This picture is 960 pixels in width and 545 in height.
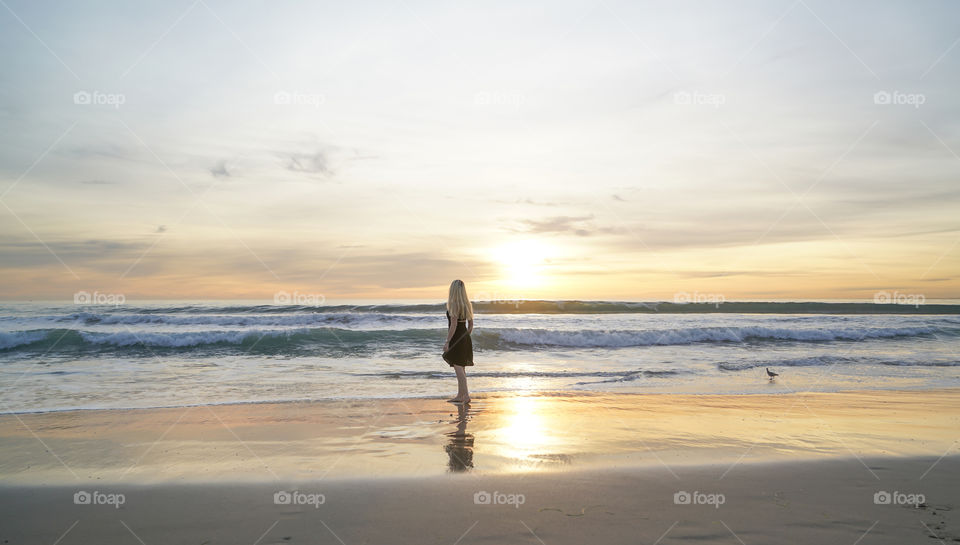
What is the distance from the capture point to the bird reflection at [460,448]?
18.1ft

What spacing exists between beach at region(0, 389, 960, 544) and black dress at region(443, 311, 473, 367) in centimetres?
136

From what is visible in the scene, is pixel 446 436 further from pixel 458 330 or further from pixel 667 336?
pixel 667 336

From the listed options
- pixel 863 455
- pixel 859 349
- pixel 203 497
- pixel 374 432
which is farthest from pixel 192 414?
pixel 859 349

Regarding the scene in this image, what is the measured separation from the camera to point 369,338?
72.8ft

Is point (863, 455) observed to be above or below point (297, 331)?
below

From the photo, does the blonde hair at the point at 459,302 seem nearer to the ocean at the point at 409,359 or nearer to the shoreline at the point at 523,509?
the ocean at the point at 409,359

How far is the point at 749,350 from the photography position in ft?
67.3

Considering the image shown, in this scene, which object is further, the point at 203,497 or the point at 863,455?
the point at 863,455

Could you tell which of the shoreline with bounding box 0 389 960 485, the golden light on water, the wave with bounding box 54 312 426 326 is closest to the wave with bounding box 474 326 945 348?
the wave with bounding box 54 312 426 326

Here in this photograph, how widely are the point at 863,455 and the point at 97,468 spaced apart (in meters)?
7.78

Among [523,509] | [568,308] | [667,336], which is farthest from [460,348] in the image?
[568,308]

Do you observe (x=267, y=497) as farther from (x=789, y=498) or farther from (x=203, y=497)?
(x=789, y=498)

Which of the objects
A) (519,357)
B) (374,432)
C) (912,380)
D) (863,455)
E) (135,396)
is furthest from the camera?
(519,357)

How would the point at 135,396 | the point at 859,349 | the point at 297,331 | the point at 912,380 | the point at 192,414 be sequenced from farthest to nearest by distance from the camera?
1. the point at 297,331
2. the point at 859,349
3. the point at 912,380
4. the point at 135,396
5. the point at 192,414
